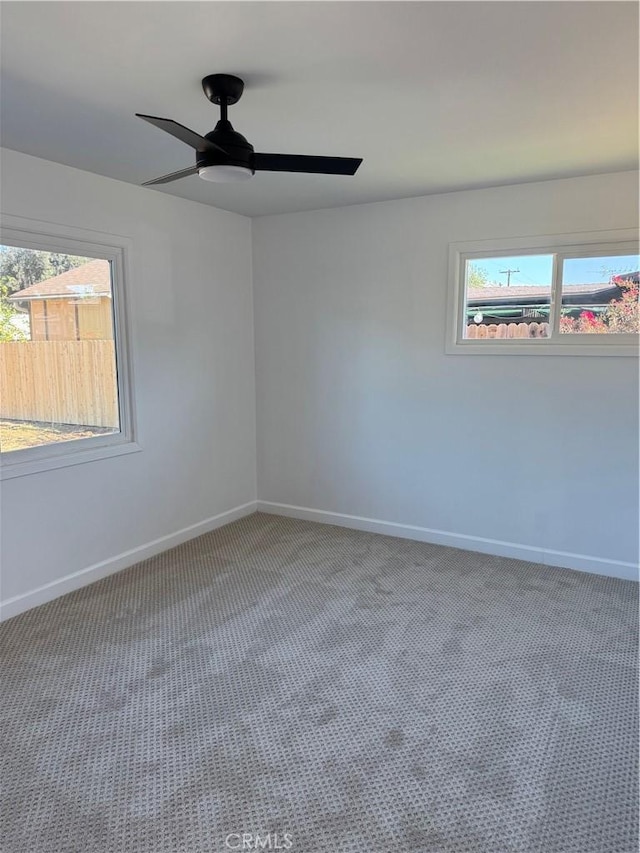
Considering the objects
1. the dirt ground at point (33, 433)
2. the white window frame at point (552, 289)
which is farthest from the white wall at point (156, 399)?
the white window frame at point (552, 289)

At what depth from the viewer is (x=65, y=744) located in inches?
82.1

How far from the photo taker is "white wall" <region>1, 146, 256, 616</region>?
10.0 ft

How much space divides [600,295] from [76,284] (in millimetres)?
3243

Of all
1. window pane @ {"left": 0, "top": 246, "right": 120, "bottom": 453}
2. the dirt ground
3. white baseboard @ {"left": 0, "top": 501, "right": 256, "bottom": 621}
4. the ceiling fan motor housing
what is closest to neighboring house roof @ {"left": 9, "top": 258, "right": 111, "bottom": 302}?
window pane @ {"left": 0, "top": 246, "right": 120, "bottom": 453}

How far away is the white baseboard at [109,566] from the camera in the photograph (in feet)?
9.98

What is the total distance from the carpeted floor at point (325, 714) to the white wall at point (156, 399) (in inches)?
12.6

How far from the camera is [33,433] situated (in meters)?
3.10

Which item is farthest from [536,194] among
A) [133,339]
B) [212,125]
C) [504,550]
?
[133,339]

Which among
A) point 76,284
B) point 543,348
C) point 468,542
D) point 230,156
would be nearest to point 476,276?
point 543,348

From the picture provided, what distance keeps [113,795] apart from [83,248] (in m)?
2.82

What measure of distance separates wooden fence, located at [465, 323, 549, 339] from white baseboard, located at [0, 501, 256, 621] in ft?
7.89

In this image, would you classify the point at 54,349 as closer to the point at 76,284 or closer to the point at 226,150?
the point at 76,284

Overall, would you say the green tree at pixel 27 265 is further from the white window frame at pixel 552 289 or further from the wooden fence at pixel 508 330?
the wooden fence at pixel 508 330

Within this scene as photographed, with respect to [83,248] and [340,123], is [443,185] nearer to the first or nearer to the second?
[340,123]
